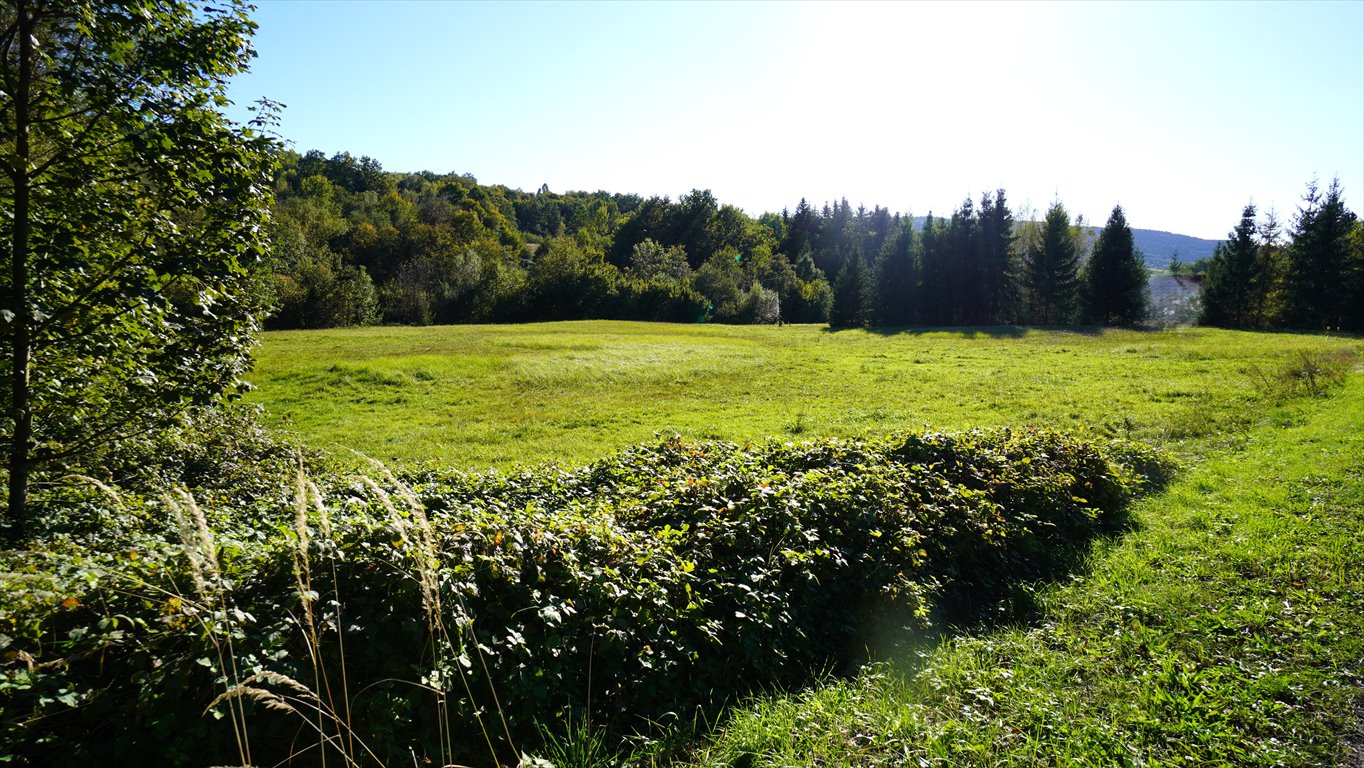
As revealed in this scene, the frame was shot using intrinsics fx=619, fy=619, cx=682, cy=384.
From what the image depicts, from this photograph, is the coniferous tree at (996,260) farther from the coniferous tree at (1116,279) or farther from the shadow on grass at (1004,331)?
the shadow on grass at (1004,331)

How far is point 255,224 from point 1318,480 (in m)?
17.8

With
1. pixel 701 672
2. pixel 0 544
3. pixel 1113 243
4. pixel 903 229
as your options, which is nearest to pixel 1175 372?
pixel 701 672

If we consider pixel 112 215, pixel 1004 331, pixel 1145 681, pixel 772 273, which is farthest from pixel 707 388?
pixel 772 273

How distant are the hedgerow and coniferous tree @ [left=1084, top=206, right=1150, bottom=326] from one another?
68410mm

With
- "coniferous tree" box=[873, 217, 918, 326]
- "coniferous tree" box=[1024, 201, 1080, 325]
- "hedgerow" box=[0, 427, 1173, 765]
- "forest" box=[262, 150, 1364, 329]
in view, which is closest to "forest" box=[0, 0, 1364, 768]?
"hedgerow" box=[0, 427, 1173, 765]

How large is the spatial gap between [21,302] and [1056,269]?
78739mm

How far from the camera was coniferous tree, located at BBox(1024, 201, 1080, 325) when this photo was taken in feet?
221

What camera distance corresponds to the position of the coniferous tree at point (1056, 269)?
6738 centimetres

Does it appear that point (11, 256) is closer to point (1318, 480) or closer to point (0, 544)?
point (0, 544)

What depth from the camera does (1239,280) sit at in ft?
207

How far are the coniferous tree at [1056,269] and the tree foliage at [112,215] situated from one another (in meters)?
76.1

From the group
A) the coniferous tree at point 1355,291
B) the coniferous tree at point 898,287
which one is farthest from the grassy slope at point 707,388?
the coniferous tree at point 898,287

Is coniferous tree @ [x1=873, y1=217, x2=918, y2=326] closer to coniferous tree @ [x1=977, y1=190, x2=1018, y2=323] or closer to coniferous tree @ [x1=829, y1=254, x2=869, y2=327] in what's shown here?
coniferous tree @ [x1=829, y1=254, x2=869, y2=327]

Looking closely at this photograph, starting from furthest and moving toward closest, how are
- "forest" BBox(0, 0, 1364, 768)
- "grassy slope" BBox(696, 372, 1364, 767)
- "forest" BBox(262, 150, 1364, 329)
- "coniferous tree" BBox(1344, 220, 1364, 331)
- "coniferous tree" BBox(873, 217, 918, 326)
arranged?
"coniferous tree" BBox(873, 217, 918, 326)
"forest" BBox(262, 150, 1364, 329)
"coniferous tree" BBox(1344, 220, 1364, 331)
"grassy slope" BBox(696, 372, 1364, 767)
"forest" BBox(0, 0, 1364, 768)
